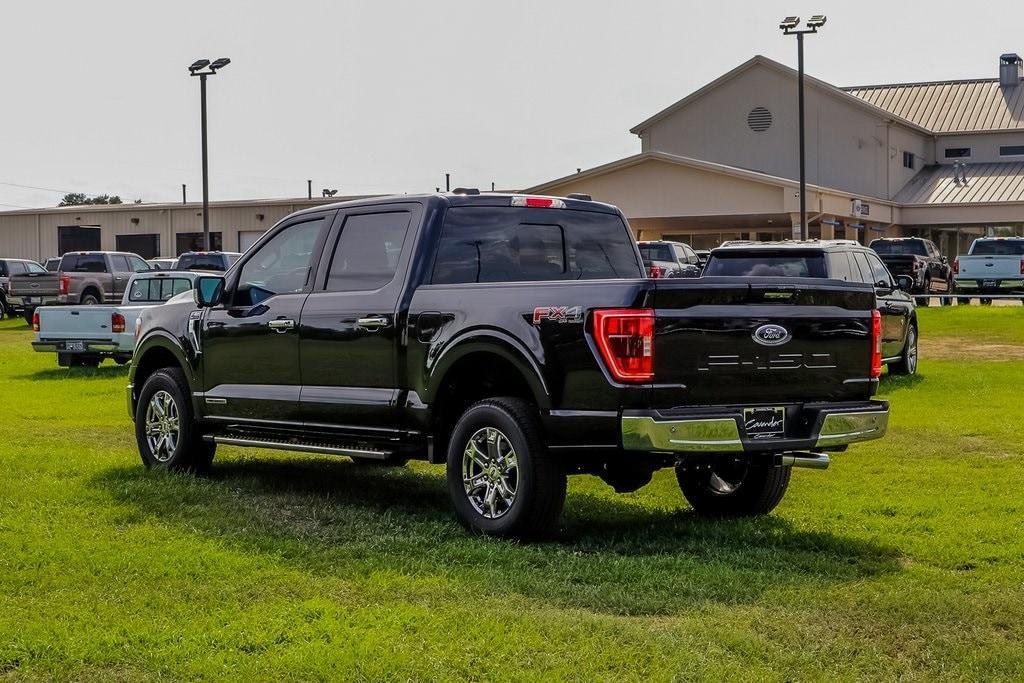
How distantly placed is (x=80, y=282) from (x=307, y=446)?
30.3 metres

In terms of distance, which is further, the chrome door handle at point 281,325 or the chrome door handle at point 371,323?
the chrome door handle at point 281,325

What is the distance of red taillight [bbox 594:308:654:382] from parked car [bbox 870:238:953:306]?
29.8 metres

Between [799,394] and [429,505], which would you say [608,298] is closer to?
[799,394]

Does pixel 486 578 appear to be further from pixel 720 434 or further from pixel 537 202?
pixel 537 202

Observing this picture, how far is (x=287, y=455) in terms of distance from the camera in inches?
499

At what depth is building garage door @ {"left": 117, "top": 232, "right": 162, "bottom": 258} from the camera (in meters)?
63.5

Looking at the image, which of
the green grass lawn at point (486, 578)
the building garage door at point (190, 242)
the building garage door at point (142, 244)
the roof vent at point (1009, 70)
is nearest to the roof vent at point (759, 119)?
the roof vent at point (1009, 70)

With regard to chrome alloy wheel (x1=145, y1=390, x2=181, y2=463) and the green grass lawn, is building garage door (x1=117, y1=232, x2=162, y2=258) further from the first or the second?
chrome alloy wheel (x1=145, y1=390, x2=181, y2=463)

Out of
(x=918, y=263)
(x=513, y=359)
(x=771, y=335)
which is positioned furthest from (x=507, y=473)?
(x=918, y=263)

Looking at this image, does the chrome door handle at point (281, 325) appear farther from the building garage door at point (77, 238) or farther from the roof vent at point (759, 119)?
the building garage door at point (77, 238)

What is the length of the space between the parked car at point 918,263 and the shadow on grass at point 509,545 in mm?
28286

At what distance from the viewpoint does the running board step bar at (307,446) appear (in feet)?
29.8

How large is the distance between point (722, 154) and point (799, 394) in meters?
51.0

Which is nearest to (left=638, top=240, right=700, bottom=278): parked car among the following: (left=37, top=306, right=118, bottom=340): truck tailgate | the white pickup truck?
the white pickup truck
